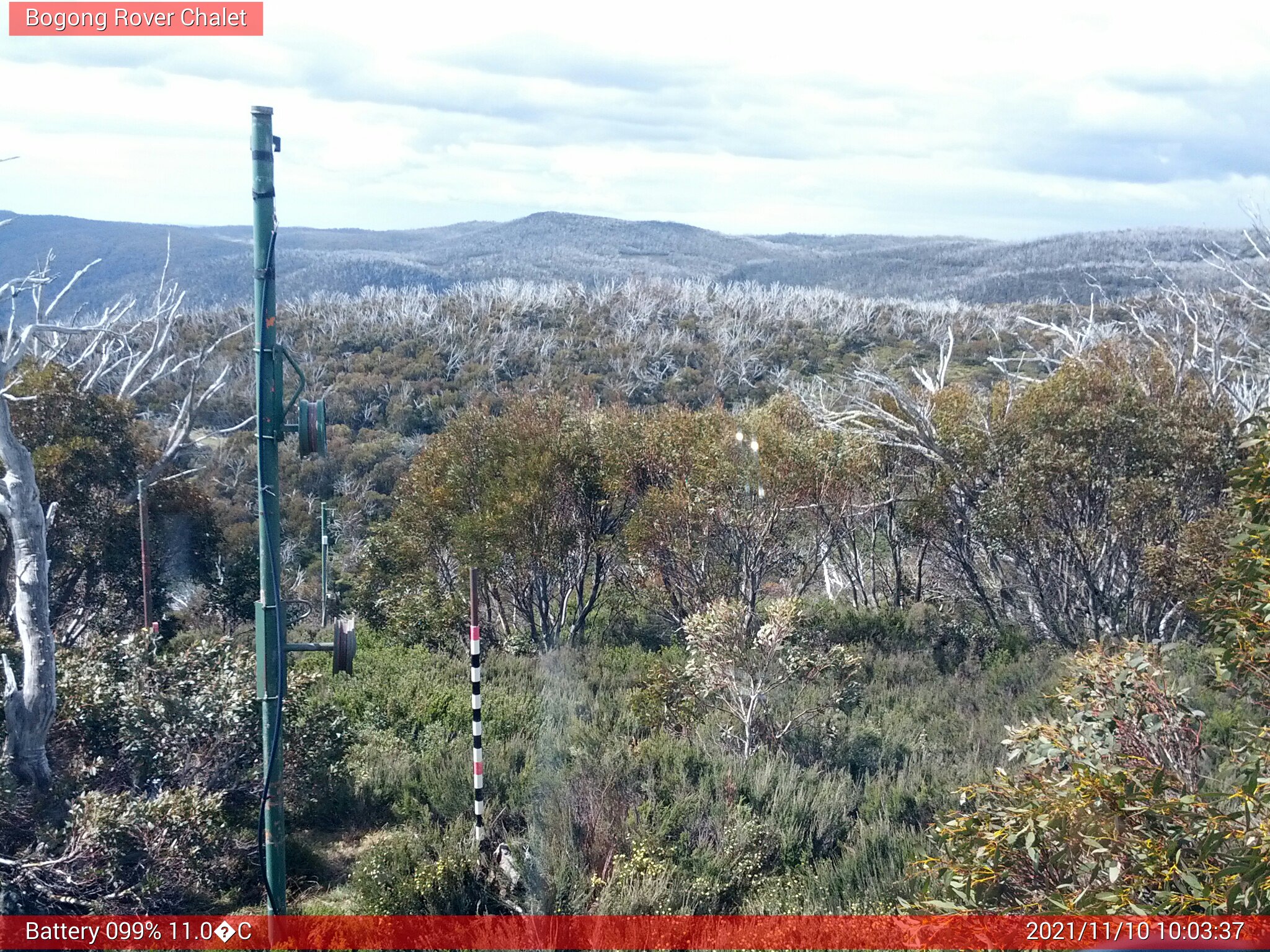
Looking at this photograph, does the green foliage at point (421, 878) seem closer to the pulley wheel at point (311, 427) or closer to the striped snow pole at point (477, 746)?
the striped snow pole at point (477, 746)

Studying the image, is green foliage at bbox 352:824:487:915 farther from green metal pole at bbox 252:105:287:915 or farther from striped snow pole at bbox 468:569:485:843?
green metal pole at bbox 252:105:287:915

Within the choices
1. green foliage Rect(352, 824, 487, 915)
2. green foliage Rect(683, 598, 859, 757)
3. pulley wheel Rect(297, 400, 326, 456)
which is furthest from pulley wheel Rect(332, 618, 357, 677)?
green foliage Rect(683, 598, 859, 757)

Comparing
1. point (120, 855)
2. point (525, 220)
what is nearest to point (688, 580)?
point (120, 855)

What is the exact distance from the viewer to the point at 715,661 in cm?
902

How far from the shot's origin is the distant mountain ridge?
59562 millimetres

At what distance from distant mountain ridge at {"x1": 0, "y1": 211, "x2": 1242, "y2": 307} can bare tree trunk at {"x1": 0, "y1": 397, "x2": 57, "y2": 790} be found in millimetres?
30796

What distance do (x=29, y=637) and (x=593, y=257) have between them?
348 ft

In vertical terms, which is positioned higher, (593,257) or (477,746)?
(593,257)

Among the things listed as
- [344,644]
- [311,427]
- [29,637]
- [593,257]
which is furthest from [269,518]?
[593,257]

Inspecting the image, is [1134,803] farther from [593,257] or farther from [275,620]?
[593,257]

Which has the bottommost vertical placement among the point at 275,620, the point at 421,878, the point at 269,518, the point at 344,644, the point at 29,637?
the point at 421,878

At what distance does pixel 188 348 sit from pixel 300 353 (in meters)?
4.61

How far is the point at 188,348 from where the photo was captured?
126ft

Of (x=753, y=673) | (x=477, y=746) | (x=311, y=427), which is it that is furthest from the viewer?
(x=753, y=673)
